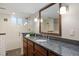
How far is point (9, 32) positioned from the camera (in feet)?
17.9

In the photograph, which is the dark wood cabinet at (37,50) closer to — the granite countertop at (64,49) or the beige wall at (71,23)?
the granite countertop at (64,49)

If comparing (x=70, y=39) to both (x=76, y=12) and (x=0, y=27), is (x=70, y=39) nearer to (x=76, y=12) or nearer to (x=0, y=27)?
(x=76, y=12)

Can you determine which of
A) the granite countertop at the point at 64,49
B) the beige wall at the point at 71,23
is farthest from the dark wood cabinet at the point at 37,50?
the beige wall at the point at 71,23

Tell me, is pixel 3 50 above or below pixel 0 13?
below

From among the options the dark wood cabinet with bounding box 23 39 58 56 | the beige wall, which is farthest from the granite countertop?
the beige wall

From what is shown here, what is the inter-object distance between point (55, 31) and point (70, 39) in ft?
2.50

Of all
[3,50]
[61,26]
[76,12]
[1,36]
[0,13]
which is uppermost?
[0,13]

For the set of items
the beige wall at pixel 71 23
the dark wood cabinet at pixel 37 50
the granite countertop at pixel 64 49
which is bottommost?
the dark wood cabinet at pixel 37 50

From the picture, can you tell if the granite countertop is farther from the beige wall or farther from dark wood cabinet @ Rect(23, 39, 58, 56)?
the beige wall

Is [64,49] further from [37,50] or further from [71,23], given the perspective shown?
[37,50]

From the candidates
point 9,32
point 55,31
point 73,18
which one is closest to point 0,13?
point 9,32

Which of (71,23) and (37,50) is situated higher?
(71,23)

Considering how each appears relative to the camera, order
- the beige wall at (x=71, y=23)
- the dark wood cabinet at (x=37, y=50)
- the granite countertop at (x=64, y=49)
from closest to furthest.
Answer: the granite countertop at (x=64, y=49), the dark wood cabinet at (x=37, y=50), the beige wall at (x=71, y=23)

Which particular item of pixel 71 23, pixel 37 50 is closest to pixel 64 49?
pixel 71 23
